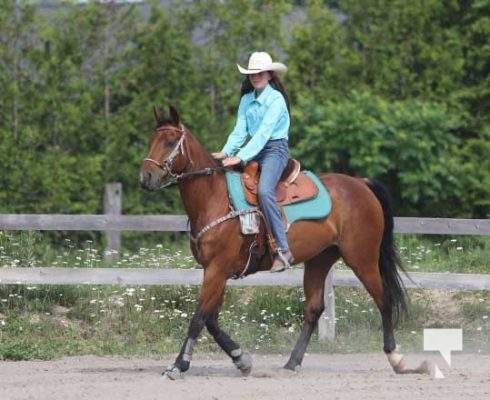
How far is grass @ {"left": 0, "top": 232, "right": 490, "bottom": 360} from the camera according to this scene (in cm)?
1141

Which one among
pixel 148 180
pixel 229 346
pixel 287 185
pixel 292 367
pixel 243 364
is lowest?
pixel 292 367

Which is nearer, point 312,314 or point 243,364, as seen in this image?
point 243,364

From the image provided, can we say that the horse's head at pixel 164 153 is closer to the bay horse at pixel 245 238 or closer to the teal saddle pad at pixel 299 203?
the bay horse at pixel 245 238

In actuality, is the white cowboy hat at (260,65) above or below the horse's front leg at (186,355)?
above

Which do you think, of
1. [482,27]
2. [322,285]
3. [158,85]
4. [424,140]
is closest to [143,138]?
[158,85]

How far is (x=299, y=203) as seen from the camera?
9734mm

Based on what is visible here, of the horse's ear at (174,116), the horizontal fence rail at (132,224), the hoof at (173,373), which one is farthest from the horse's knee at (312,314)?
the horse's ear at (174,116)

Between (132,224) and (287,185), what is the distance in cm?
230

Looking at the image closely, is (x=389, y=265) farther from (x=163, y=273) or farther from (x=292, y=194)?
(x=163, y=273)

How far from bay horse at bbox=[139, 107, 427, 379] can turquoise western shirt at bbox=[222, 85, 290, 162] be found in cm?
31

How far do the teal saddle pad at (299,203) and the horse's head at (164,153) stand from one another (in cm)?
45

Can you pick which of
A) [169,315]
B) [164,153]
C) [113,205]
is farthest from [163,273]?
[113,205]

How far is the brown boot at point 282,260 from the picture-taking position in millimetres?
9516

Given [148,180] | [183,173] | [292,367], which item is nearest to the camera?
[148,180]
